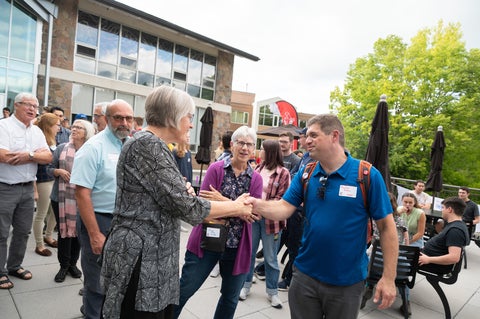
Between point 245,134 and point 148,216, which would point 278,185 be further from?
point 148,216

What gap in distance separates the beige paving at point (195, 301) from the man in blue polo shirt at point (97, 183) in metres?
1.01

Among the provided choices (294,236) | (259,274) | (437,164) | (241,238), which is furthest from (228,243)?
(437,164)

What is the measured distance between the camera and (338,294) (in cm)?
212

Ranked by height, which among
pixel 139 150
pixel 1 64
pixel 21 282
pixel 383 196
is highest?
pixel 1 64

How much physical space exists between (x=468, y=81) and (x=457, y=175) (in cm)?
654

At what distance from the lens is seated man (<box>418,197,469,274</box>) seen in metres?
4.14

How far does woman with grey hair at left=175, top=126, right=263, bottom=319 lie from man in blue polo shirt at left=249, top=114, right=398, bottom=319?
618 millimetres

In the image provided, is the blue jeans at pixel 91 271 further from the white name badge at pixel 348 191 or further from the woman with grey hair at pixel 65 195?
the white name badge at pixel 348 191

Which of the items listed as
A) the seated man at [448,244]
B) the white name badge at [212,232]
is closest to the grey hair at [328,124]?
the white name badge at [212,232]

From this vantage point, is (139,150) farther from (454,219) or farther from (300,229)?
(454,219)

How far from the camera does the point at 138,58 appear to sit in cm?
1642

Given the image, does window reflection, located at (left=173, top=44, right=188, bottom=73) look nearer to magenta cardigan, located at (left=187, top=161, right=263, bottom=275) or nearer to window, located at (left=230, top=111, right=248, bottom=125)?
magenta cardigan, located at (left=187, top=161, right=263, bottom=275)

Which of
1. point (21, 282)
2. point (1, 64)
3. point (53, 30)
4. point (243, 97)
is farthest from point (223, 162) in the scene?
point (243, 97)

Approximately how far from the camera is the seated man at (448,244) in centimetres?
414
